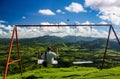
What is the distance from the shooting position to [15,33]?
1045 inches

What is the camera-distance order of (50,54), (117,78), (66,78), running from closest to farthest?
(117,78) → (50,54) → (66,78)

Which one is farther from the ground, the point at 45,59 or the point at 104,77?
the point at 45,59

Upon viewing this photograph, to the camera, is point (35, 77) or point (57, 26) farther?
point (35, 77)

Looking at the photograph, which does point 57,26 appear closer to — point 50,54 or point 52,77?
point 50,54

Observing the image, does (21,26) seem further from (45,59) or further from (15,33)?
(45,59)

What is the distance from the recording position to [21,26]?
26781mm

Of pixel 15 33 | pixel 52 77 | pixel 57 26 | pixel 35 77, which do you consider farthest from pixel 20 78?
pixel 57 26

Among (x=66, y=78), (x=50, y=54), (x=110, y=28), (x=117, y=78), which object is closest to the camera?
(x=117, y=78)

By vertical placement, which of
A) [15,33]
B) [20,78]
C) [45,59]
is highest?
[15,33]

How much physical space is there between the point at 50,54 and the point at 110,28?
327 inches

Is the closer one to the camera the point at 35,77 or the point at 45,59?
the point at 45,59

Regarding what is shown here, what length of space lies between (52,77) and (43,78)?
1.22 metres

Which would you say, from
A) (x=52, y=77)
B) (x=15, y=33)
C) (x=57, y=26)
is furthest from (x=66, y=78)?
(x=15, y=33)

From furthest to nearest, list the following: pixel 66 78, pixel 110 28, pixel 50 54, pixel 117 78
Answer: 1. pixel 110 28
2. pixel 66 78
3. pixel 50 54
4. pixel 117 78
